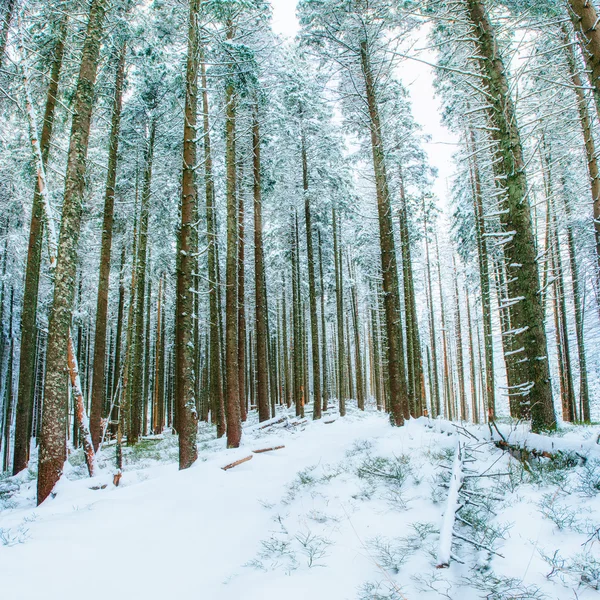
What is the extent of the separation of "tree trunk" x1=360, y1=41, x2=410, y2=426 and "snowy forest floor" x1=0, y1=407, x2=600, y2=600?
11.2 ft

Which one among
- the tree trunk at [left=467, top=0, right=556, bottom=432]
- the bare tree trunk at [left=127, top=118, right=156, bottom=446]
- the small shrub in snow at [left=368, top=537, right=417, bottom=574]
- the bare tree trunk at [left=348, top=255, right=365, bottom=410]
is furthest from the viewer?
the bare tree trunk at [left=348, top=255, right=365, bottom=410]

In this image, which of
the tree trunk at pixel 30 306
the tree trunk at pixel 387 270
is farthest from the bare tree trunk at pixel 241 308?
the tree trunk at pixel 30 306

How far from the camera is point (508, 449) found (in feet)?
15.9

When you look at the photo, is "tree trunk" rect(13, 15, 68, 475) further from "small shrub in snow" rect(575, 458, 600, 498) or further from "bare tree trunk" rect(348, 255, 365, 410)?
"bare tree trunk" rect(348, 255, 365, 410)

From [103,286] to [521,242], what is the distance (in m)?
11.2

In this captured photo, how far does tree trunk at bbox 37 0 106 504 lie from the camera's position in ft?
19.7

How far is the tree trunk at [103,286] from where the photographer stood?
1073cm

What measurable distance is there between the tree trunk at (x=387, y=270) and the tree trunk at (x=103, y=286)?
299 inches

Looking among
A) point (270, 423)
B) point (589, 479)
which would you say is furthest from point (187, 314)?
point (270, 423)

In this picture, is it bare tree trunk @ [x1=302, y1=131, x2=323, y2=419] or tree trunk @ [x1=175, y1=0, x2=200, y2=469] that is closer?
tree trunk @ [x1=175, y1=0, x2=200, y2=469]

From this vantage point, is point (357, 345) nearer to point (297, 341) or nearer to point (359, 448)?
point (297, 341)

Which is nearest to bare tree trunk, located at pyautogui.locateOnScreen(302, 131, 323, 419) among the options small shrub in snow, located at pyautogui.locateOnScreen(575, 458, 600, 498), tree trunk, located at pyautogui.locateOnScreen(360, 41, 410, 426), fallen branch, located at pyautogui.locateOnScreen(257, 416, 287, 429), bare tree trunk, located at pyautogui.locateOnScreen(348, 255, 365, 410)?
fallen branch, located at pyautogui.locateOnScreen(257, 416, 287, 429)

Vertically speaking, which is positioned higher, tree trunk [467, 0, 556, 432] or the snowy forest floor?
tree trunk [467, 0, 556, 432]

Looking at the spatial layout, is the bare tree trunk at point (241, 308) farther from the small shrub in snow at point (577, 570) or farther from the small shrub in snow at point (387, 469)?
the small shrub in snow at point (577, 570)
